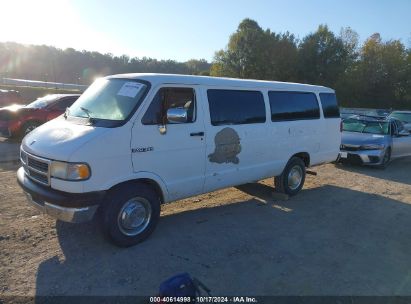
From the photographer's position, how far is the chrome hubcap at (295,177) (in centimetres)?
745

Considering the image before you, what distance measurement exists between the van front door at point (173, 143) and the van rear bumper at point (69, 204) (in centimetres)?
65

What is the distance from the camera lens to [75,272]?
4.07 metres

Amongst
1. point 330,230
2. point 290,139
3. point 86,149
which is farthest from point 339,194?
point 86,149

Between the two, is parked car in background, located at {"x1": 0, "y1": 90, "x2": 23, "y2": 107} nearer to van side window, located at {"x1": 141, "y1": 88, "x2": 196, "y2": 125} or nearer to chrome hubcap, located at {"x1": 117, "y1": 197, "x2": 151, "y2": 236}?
van side window, located at {"x1": 141, "y1": 88, "x2": 196, "y2": 125}

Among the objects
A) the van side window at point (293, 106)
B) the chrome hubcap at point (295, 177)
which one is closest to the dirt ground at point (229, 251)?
the chrome hubcap at point (295, 177)

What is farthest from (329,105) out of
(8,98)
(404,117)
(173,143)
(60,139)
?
(8,98)

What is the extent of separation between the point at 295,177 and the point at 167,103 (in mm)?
3748

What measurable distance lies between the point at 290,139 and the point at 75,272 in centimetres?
458

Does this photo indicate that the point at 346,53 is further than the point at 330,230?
Yes

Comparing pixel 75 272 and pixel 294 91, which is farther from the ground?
pixel 294 91

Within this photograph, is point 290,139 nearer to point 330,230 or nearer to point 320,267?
point 330,230

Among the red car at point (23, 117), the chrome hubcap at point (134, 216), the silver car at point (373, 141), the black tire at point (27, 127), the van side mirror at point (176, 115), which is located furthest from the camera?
the black tire at point (27, 127)

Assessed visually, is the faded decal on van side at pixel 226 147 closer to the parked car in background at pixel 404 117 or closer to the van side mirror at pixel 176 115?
the van side mirror at pixel 176 115

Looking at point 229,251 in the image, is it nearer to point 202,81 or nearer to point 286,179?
point 202,81
